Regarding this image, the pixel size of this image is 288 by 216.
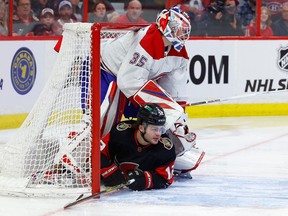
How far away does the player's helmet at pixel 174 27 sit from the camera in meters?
5.19

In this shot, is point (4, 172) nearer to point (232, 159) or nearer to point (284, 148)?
point (232, 159)

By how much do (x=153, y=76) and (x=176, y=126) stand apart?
12.7 inches

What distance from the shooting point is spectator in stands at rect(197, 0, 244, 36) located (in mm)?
8969

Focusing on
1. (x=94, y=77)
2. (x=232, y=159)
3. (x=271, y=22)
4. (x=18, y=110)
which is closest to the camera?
(x=94, y=77)

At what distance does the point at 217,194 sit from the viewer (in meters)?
4.95

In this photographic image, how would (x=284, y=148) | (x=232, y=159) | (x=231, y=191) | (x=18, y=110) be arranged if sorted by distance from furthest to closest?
1. (x=18, y=110)
2. (x=284, y=148)
3. (x=232, y=159)
4. (x=231, y=191)

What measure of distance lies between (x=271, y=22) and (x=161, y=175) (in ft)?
14.5

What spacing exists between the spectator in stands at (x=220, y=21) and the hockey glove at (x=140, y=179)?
13.6 feet

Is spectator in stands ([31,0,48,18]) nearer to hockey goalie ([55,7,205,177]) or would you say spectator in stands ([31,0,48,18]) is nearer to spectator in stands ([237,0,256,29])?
spectator in stands ([237,0,256,29])

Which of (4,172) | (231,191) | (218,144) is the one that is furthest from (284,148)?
(4,172)

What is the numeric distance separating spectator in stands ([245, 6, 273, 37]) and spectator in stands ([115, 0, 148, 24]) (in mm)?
1008

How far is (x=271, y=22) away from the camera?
915cm

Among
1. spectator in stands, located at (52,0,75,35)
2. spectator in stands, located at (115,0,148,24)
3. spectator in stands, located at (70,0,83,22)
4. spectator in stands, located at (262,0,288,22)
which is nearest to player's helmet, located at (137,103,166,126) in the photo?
spectator in stands, located at (52,0,75,35)

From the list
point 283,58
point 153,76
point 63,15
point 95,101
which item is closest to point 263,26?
point 283,58
